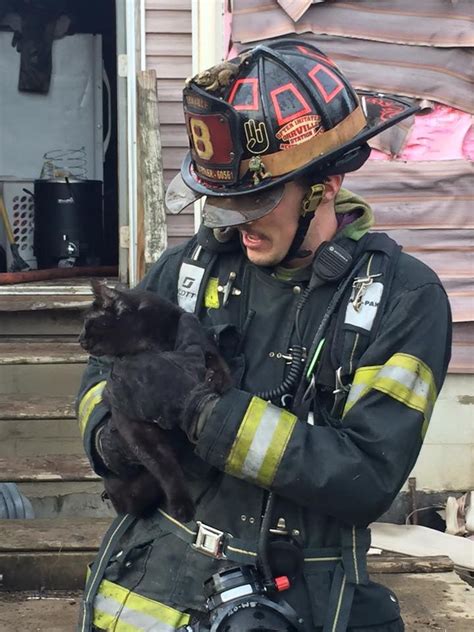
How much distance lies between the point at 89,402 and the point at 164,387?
43 centimetres

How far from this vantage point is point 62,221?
8898 mm

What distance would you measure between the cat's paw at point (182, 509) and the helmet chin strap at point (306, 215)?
0.59 meters

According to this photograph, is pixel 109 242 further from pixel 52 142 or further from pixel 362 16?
pixel 362 16

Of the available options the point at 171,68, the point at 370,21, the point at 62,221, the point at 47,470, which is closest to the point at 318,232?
the point at 47,470

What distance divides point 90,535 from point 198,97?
282 centimetres

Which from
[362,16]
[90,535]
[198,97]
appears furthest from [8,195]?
[198,97]

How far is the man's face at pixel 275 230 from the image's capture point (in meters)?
2.11

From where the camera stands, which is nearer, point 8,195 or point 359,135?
point 359,135

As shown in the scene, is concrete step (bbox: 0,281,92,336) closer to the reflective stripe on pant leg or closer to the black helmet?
the reflective stripe on pant leg

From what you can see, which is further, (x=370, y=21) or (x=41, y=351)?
(x=370, y=21)

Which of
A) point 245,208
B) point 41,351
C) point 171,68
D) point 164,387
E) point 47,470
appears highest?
point 171,68

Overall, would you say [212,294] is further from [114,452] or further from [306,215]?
[114,452]

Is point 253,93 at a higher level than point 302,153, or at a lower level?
higher

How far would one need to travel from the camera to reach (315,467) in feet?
6.22
